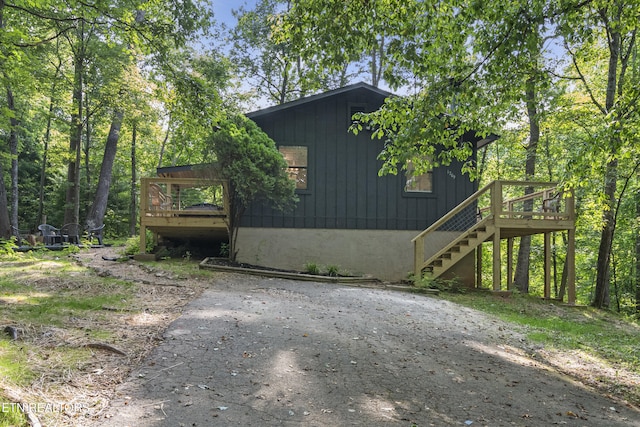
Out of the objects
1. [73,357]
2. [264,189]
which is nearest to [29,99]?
[264,189]

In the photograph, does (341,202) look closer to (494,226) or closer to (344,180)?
(344,180)

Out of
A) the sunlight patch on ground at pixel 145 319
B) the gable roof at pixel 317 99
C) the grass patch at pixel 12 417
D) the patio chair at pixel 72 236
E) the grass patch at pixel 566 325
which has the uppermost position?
the gable roof at pixel 317 99

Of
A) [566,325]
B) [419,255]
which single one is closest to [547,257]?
[419,255]

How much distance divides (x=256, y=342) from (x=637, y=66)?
16062 mm

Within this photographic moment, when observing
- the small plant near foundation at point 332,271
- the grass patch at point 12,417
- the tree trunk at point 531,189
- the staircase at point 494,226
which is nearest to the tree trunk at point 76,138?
the small plant near foundation at point 332,271

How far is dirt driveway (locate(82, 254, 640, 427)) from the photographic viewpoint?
2.80 meters

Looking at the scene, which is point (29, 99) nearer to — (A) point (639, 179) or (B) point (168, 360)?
(B) point (168, 360)

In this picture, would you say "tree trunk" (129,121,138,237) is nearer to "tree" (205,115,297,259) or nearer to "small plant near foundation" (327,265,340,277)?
"tree" (205,115,297,259)

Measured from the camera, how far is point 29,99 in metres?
17.6

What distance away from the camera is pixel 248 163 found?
9.12 meters

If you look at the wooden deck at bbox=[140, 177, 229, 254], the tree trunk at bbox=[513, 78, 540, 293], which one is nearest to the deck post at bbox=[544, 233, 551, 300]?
the tree trunk at bbox=[513, 78, 540, 293]

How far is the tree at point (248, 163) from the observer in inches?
356

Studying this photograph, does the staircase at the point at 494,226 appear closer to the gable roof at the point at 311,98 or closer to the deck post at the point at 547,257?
the deck post at the point at 547,257

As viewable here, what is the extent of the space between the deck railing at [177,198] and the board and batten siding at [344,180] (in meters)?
1.77
